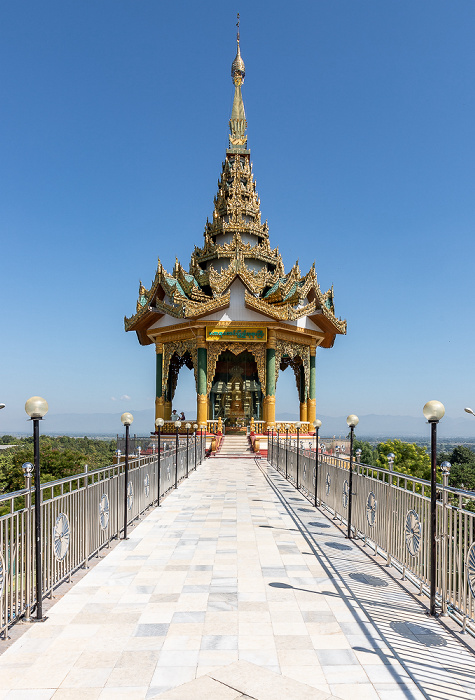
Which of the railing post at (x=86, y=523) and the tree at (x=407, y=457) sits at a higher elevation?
the railing post at (x=86, y=523)

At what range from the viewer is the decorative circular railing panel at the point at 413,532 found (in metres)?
6.05

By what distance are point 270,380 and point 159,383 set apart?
309 inches

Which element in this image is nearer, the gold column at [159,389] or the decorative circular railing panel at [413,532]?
the decorative circular railing panel at [413,532]

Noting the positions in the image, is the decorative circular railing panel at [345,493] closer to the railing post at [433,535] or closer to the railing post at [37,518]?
the railing post at [433,535]

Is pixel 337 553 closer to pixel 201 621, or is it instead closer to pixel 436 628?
pixel 436 628

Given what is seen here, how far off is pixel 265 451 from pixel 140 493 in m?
17.7

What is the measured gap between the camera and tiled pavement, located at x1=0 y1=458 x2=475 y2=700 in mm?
3869

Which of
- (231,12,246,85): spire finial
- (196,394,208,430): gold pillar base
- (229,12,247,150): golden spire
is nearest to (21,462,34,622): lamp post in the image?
(196,394,208,430): gold pillar base

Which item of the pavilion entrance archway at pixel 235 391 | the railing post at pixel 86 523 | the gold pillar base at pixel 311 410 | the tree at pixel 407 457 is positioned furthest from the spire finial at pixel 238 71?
the railing post at pixel 86 523

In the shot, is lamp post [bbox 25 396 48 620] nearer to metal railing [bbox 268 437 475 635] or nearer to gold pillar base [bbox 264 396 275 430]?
metal railing [bbox 268 437 475 635]

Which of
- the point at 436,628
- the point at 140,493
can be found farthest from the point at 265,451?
the point at 436,628

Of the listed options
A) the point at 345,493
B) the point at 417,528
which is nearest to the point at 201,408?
the point at 345,493

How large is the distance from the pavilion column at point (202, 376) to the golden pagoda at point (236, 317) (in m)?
0.06

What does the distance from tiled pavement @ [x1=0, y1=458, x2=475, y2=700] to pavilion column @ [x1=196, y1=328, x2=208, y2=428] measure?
21658mm
